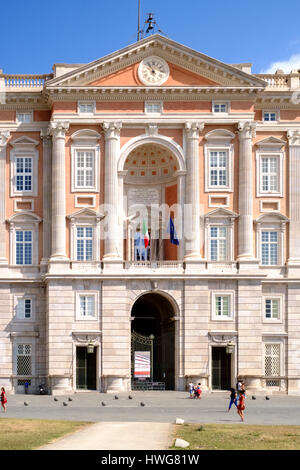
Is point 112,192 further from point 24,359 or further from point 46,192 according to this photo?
point 24,359

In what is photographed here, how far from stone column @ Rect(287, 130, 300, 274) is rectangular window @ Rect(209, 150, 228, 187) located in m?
5.40

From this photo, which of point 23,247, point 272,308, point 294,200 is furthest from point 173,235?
point 23,247

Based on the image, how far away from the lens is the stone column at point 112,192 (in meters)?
82.0

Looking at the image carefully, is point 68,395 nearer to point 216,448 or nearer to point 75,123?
point 75,123

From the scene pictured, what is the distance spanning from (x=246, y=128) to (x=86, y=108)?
12234 millimetres

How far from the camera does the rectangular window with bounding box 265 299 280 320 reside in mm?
84000

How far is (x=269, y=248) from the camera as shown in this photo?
277 ft

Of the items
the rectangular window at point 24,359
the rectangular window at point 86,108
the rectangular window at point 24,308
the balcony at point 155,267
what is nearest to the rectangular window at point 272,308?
the balcony at point 155,267

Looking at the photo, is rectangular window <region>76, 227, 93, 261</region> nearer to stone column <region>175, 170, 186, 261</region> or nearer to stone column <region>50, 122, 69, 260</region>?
stone column <region>50, 122, 69, 260</region>

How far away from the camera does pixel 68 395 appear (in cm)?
7919

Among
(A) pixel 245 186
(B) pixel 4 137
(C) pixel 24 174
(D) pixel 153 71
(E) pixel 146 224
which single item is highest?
(D) pixel 153 71
